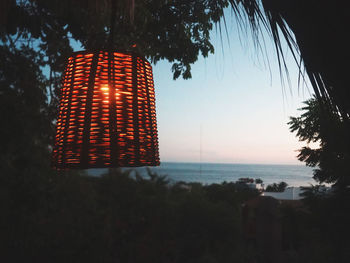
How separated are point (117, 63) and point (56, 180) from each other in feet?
14.2

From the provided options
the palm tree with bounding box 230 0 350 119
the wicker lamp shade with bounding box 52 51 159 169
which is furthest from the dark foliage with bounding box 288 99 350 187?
the wicker lamp shade with bounding box 52 51 159 169

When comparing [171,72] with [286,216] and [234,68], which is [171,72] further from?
[286,216]

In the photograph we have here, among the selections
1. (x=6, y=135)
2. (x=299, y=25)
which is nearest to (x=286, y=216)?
(x=6, y=135)

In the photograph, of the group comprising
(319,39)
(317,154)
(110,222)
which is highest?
(319,39)

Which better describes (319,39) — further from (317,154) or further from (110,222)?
(110,222)

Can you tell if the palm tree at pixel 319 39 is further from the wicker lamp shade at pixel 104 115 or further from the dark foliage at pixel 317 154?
the dark foliage at pixel 317 154

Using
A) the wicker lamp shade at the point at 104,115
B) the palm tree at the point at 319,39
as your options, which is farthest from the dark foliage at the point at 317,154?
the wicker lamp shade at the point at 104,115

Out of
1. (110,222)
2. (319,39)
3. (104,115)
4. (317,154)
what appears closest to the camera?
(319,39)

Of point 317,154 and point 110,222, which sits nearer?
point 317,154

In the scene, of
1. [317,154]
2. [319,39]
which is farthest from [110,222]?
[319,39]

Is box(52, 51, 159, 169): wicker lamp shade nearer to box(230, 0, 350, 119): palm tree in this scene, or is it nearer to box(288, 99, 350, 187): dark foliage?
box(230, 0, 350, 119): palm tree

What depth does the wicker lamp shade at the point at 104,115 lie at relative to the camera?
1098 millimetres

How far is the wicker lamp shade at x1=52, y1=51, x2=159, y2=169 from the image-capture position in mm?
1098

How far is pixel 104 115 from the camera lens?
3.71 ft
